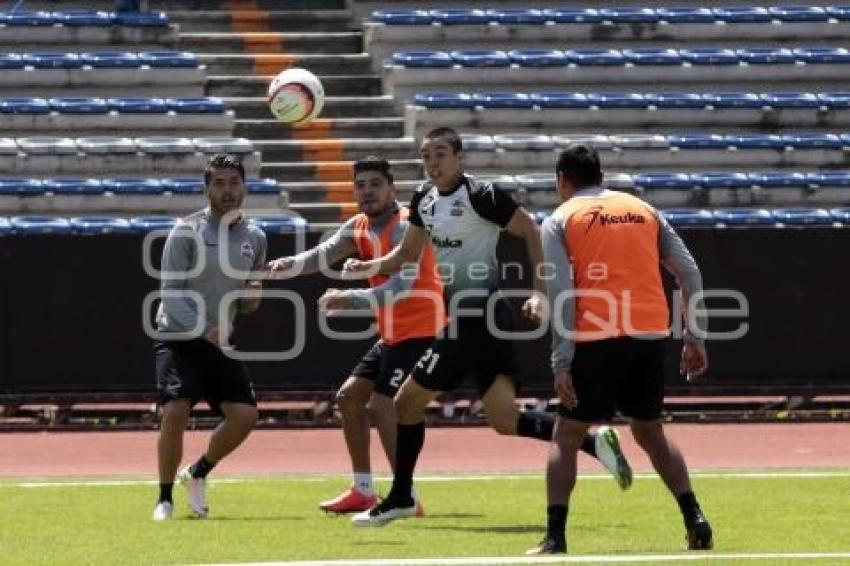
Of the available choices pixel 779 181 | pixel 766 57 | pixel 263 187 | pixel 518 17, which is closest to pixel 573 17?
pixel 518 17

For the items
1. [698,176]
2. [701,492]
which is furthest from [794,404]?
[701,492]

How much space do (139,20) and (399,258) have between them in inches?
642

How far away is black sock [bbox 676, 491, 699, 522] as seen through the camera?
10758mm

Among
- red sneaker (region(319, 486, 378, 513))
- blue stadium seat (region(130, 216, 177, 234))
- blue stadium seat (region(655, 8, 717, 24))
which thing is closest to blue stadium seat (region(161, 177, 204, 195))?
blue stadium seat (region(130, 216, 177, 234))

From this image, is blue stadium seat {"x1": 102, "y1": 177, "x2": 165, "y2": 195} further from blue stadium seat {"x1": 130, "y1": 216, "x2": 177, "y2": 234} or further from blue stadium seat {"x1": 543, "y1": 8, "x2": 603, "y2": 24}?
blue stadium seat {"x1": 543, "y1": 8, "x2": 603, "y2": 24}

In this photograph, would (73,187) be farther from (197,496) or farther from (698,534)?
(698,534)

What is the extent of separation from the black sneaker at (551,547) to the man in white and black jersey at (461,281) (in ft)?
5.30

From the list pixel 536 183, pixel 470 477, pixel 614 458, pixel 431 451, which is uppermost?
pixel 536 183

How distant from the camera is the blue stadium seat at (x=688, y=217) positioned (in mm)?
24453

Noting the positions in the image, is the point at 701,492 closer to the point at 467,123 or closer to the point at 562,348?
the point at 562,348

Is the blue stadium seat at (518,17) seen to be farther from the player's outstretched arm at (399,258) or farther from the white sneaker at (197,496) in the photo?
the player's outstretched arm at (399,258)

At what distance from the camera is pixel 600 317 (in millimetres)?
10516

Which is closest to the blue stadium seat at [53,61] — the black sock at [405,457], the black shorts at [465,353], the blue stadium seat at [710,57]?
the blue stadium seat at [710,57]

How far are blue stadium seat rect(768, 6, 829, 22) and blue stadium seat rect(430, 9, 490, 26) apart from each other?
13.0ft
